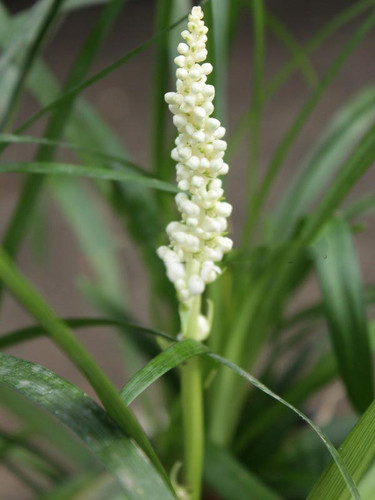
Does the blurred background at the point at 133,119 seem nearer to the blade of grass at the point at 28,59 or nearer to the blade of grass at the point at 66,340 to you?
the blade of grass at the point at 28,59

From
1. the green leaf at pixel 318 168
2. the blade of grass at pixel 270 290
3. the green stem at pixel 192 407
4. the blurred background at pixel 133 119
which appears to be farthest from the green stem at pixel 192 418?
the blurred background at pixel 133 119

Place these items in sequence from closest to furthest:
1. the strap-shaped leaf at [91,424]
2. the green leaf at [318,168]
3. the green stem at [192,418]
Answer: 1. the strap-shaped leaf at [91,424]
2. the green stem at [192,418]
3. the green leaf at [318,168]

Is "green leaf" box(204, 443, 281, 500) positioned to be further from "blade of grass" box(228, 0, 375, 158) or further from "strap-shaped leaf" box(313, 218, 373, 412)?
"blade of grass" box(228, 0, 375, 158)

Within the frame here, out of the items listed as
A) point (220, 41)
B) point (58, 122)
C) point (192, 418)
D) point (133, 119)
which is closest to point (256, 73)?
point (220, 41)

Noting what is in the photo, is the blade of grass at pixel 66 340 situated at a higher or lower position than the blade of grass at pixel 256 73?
lower

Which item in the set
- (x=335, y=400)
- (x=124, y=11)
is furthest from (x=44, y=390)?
(x=124, y=11)

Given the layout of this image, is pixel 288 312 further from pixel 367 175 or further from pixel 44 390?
pixel 44 390
